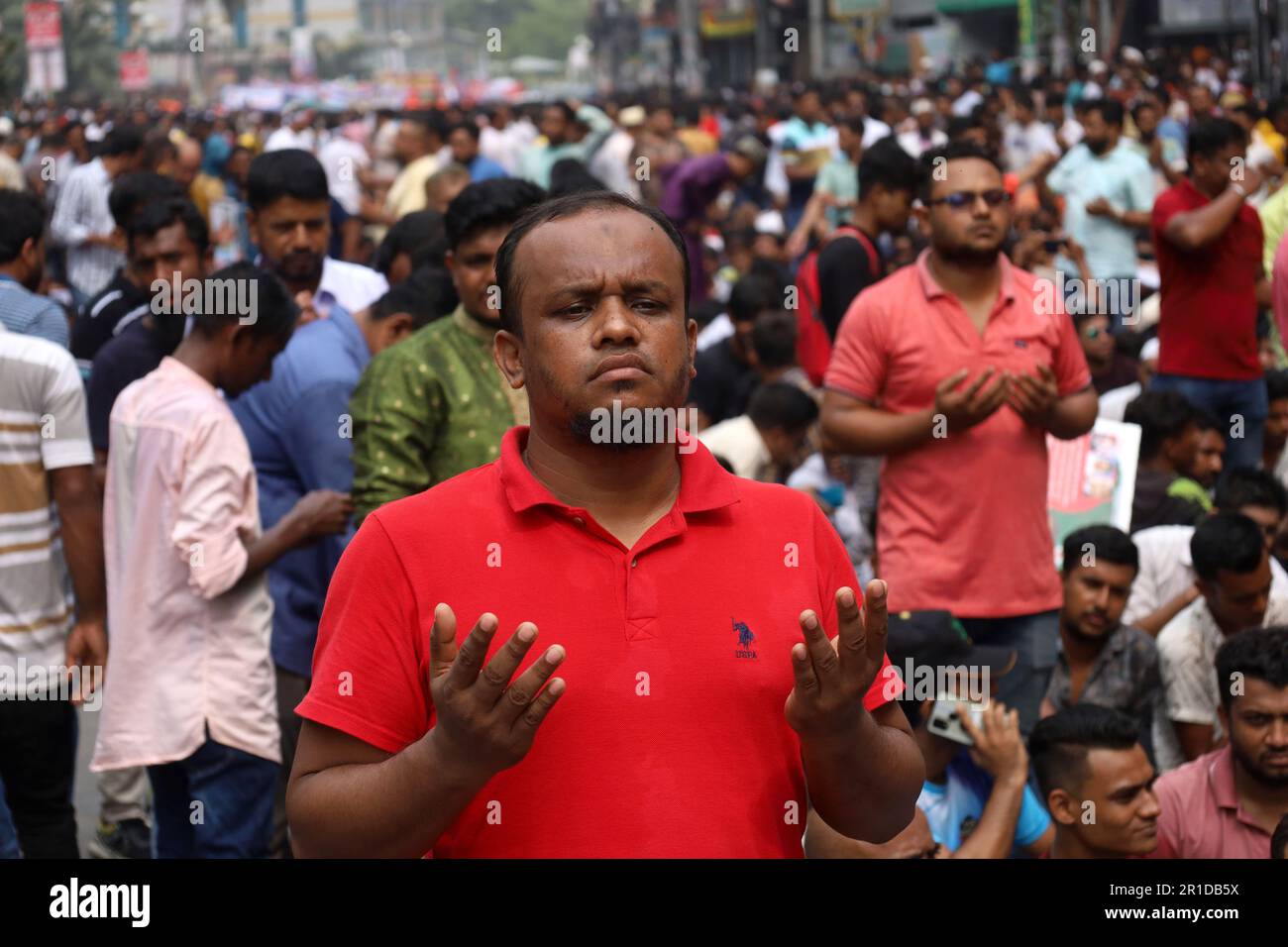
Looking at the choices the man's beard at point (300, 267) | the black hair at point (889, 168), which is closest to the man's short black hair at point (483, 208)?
the man's beard at point (300, 267)

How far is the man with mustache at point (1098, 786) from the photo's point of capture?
167 inches

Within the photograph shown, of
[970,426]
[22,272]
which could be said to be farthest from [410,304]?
[970,426]

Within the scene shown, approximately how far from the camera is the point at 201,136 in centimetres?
2230

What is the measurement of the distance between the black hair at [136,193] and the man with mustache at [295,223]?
0.40 meters

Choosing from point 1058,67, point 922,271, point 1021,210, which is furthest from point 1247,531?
point 1058,67

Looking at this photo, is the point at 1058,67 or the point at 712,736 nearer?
the point at 712,736

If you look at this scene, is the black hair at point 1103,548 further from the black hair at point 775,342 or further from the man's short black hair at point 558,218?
the man's short black hair at point 558,218

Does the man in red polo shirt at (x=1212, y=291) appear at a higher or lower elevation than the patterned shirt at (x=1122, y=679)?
higher

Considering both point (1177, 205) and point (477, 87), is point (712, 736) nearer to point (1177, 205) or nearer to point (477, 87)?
point (1177, 205)

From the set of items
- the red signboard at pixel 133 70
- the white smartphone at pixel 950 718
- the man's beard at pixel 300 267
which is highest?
the red signboard at pixel 133 70

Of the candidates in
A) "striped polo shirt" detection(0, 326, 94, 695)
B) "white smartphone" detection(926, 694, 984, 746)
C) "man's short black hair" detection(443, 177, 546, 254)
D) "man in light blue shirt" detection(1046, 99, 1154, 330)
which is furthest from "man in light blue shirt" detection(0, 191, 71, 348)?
"man in light blue shirt" detection(1046, 99, 1154, 330)

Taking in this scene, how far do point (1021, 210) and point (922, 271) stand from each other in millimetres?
6925

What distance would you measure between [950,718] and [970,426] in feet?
2.30
